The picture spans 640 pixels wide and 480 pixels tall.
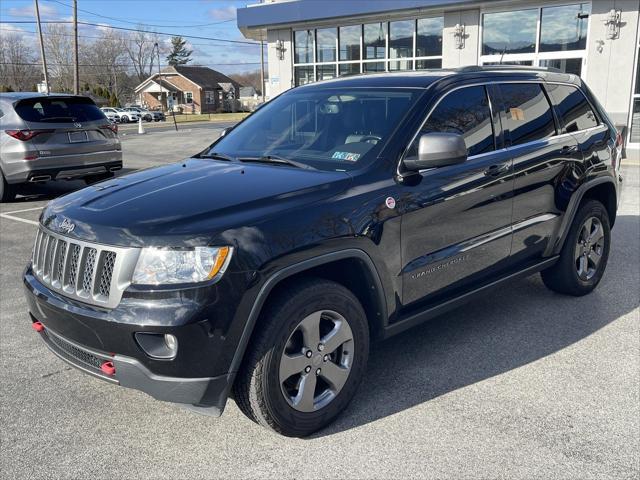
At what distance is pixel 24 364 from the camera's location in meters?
4.03

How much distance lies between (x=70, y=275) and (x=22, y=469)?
A: 935mm

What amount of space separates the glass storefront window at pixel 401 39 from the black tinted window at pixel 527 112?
14.5 m

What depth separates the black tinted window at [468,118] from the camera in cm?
381

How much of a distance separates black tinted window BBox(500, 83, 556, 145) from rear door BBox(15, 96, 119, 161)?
749 cm

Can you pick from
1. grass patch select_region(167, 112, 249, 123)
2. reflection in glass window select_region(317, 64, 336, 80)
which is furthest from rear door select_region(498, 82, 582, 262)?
grass patch select_region(167, 112, 249, 123)

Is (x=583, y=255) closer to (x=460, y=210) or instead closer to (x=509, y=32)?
(x=460, y=210)

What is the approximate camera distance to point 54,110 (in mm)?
9711

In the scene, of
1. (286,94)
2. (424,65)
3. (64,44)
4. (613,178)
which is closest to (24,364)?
(286,94)

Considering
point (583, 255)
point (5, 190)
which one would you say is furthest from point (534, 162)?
point (5, 190)

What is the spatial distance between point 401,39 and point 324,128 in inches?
618

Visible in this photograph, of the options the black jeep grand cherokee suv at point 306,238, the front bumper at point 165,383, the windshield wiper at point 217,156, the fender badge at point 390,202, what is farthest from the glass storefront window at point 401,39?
the front bumper at point 165,383

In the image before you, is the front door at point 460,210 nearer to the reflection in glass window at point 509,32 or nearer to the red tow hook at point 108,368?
the red tow hook at point 108,368

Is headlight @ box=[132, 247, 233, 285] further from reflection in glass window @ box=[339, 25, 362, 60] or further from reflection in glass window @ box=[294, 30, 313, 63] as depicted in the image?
reflection in glass window @ box=[294, 30, 313, 63]

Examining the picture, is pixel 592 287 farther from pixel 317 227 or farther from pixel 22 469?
pixel 22 469
